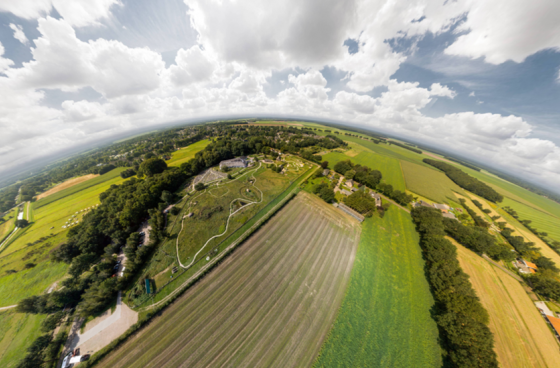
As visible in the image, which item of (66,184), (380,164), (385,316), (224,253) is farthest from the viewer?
(380,164)

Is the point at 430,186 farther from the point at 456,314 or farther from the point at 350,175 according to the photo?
the point at 456,314

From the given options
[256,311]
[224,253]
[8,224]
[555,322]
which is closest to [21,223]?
[8,224]

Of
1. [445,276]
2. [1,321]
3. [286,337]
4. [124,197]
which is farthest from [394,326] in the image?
[124,197]

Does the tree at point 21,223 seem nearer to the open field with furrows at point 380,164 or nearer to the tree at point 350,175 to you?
the tree at point 350,175

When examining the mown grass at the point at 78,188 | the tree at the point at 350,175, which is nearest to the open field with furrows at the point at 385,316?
the tree at the point at 350,175

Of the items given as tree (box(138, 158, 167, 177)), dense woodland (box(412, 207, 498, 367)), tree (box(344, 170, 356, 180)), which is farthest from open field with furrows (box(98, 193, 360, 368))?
tree (box(138, 158, 167, 177))

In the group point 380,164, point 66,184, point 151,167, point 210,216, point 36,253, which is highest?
point 380,164
